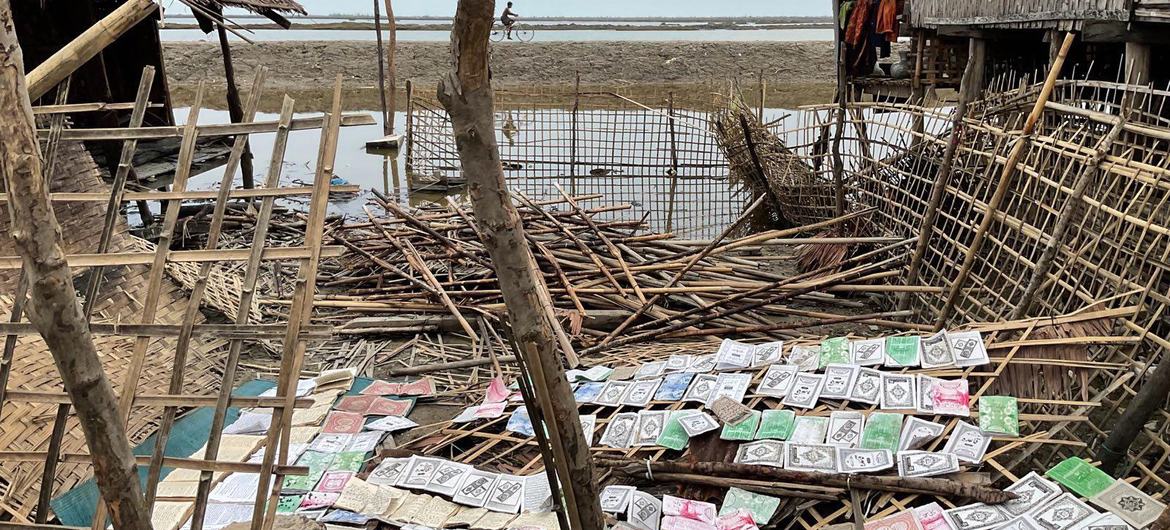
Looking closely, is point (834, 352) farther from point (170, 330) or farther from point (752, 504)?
point (170, 330)

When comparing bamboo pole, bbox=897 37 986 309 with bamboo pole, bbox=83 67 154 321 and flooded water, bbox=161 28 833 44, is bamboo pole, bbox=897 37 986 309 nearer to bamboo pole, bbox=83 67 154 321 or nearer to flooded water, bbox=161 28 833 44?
bamboo pole, bbox=83 67 154 321

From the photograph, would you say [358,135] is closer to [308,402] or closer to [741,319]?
[741,319]

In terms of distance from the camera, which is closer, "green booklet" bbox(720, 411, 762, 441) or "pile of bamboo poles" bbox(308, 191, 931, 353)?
"green booklet" bbox(720, 411, 762, 441)

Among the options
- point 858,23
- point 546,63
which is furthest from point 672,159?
point 546,63

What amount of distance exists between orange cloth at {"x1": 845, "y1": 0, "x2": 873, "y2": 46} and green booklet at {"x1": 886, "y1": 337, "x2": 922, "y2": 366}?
6022mm

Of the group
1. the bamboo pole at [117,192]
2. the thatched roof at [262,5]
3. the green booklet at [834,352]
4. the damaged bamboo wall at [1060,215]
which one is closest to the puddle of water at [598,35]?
Result: the thatched roof at [262,5]

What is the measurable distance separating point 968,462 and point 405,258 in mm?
4228

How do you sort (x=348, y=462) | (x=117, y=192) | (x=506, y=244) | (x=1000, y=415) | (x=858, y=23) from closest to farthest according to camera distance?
(x=506, y=244) → (x=117, y=192) → (x=1000, y=415) → (x=348, y=462) → (x=858, y=23)

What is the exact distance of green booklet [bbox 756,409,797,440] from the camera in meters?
3.45

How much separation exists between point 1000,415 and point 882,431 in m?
Answer: 0.45

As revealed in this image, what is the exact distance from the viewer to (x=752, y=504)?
309 cm

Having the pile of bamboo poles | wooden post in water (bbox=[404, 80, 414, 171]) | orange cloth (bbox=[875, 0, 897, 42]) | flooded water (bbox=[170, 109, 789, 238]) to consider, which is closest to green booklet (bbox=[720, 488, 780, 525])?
the pile of bamboo poles

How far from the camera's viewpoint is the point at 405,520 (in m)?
3.25

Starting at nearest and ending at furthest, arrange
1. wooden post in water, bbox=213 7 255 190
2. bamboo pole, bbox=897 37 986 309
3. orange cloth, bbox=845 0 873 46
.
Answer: bamboo pole, bbox=897 37 986 309
wooden post in water, bbox=213 7 255 190
orange cloth, bbox=845 0 873 46
